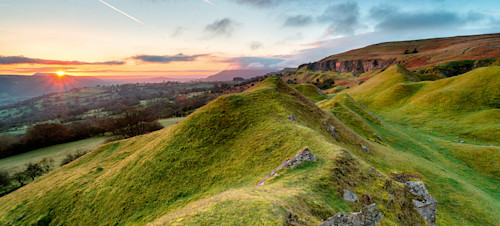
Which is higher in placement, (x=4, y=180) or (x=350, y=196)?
(x=350, y=196)

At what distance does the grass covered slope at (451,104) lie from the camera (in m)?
40.8

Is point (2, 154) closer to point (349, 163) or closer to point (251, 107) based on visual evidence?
point (251, 107)

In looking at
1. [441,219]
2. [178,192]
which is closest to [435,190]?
[441,219]

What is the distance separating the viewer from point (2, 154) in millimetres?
Answer: 69875

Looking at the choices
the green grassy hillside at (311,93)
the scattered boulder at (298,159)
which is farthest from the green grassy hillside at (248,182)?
the green grassy hillside at (311,93)

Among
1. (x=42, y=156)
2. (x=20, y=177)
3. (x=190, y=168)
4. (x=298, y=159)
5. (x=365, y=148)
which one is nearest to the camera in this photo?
(x=298, y=159)

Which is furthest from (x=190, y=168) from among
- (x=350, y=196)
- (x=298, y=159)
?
(x=350, y=196)

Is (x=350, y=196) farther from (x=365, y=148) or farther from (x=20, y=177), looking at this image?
(x=20, y=177)

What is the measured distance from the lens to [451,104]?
5003 cm

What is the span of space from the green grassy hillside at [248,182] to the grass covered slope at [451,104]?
815 inches

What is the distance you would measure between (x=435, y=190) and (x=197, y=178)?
83.3 feet

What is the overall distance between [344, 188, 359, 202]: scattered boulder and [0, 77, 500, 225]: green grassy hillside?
0.85 feet

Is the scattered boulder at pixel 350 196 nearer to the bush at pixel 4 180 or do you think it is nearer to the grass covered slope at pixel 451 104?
the grass covered slope at pixel 451 104

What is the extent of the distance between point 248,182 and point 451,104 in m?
67.3
